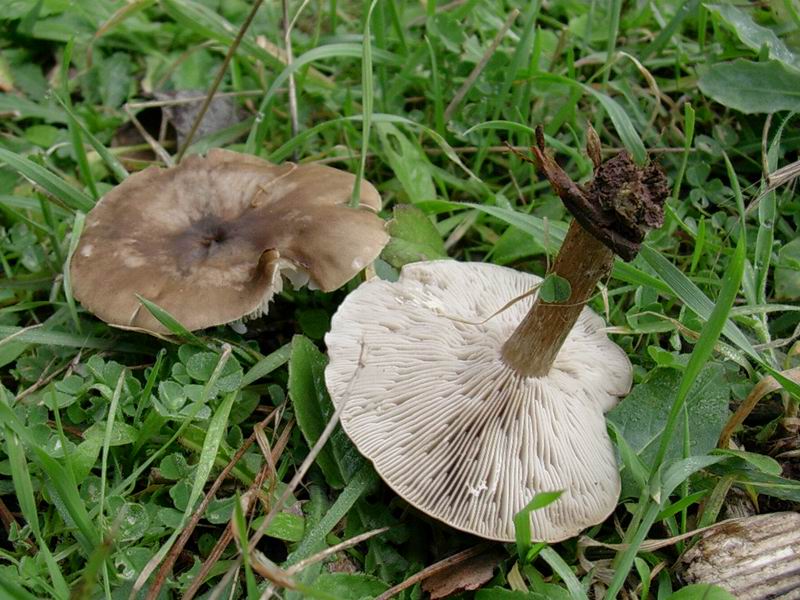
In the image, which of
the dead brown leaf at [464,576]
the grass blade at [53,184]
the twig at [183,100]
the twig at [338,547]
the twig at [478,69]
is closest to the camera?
the twig at [338,547]

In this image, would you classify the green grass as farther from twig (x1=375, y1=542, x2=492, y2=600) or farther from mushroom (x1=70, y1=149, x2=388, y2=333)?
mushroom (x1=70, y1=149, x2=388, y2=333)

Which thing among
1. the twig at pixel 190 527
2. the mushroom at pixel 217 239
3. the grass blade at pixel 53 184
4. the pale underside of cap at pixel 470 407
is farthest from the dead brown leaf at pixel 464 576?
the grass blade at pixel 53 184

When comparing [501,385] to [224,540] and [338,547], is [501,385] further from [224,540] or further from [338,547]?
[224,540]

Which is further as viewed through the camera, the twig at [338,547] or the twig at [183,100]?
the twig at [183,100]

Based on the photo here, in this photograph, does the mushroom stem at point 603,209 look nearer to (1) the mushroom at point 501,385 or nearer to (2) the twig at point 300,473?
(1) the mushroom at point 501,385

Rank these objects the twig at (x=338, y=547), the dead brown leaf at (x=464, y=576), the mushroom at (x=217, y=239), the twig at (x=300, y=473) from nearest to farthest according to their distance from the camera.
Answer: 1. the twig at (x=300, y=473)
2. the twig at (x=338, y=547)
3. the dead brown leaf at (x=464, y=576)
4. the mushroom at (x=217, y=239)

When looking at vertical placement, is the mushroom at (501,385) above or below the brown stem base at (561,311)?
below

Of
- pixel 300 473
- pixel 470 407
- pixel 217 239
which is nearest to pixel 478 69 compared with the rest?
pixel 217 239
